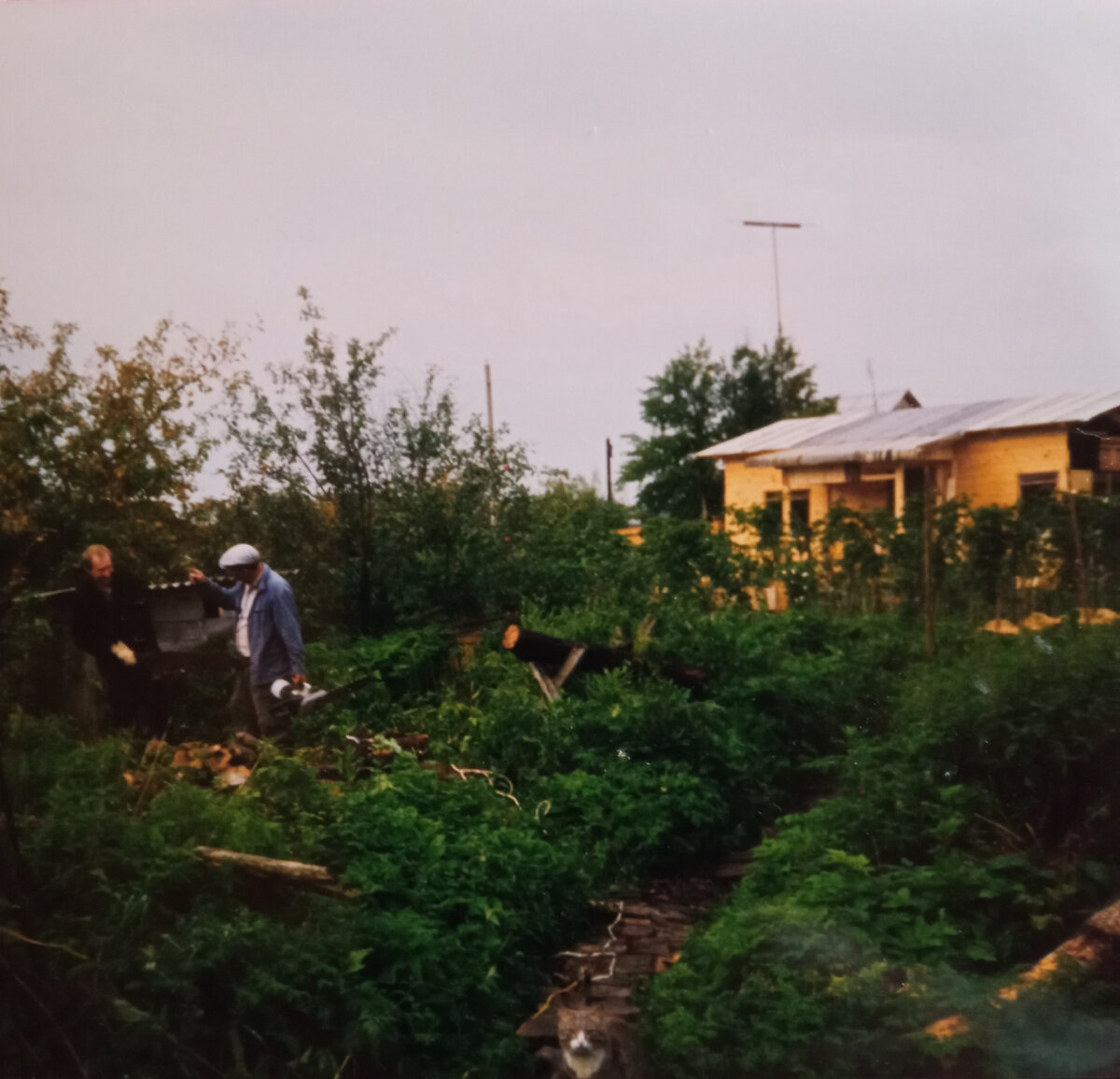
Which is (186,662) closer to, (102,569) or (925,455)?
(102,569)

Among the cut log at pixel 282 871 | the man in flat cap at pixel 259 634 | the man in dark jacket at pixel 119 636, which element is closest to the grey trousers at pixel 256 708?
the man in flat cap at pixel 259 634

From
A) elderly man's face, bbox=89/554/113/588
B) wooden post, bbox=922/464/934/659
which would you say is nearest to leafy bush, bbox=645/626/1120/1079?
wooden post, bbox=922/464/934/659

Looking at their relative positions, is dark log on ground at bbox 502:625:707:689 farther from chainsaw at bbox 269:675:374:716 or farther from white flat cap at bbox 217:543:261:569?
white flat cap at bbox 217:543:261:569

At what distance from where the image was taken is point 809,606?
27.6 feet

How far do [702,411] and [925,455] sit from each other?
1.82 metres

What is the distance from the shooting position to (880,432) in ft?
27.0

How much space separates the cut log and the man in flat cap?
1.42 m

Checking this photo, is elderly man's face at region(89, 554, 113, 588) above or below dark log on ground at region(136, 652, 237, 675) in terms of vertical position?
above

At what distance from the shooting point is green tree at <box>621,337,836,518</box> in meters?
6.69

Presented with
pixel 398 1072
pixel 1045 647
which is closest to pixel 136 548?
pixel 398 1072

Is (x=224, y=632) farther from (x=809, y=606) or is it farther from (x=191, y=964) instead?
(x=809, y=606)

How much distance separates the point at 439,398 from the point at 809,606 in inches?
149

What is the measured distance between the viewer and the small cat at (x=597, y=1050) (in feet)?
12.1

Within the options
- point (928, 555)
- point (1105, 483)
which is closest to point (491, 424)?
point (928, 555)
